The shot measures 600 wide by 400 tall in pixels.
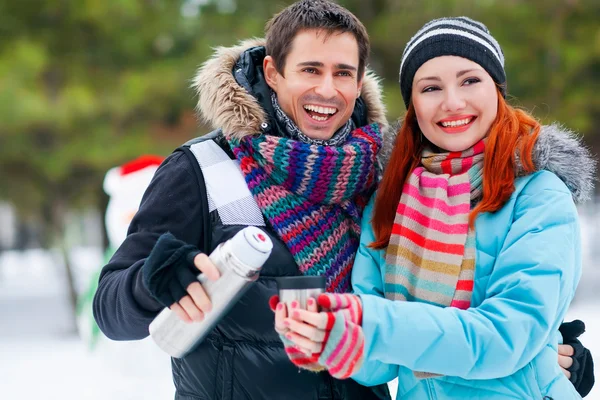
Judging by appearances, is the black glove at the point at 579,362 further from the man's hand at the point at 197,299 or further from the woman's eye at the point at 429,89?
the man's hand at the point at 197,299

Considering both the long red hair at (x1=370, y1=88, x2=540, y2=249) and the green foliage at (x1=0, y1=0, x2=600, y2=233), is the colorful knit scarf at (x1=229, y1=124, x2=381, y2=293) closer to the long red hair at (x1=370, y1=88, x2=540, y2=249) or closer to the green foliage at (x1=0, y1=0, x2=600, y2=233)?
the long red hair at (x1=370, y1=88, x2=540, y2=249)

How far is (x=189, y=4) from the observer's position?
9.59m

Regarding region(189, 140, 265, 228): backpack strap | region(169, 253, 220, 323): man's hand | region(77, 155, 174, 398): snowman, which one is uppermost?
region(189, 140, 265, 228): backpack strap

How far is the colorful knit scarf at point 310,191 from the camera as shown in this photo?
2006 mm

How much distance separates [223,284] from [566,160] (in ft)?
3.06

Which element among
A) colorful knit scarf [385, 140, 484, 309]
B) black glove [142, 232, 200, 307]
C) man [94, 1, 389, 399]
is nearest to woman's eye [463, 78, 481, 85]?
colorful knit scarf [385, 140, 484, 309]

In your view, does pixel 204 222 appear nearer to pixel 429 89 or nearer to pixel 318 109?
pixel 318 109

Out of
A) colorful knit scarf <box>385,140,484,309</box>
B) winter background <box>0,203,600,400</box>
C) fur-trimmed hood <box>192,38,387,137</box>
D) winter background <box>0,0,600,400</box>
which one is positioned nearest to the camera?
colorful knit scarf <box>385,140,484,309</box>

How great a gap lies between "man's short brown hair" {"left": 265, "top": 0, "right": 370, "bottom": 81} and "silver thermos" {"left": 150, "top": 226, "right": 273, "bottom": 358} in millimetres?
753

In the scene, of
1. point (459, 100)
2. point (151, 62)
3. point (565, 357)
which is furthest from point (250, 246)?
point (151, 62)

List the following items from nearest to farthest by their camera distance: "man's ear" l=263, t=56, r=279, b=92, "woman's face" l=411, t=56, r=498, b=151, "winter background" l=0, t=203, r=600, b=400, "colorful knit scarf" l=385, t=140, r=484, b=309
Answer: "colorful knit scarf" l=385, t=140, r=484, b=309 → "woman's face" l=411, t=56, r=498, b=151 → "man's ear" l=263, t=56, r=279, b=92 → "winter background" l=0, t=203, r=600, b=400

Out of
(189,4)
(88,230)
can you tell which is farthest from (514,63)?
(88,230)

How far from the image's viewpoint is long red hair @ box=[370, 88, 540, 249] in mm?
1840

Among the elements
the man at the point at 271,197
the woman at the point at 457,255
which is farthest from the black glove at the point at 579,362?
the man at the point at 271,197
